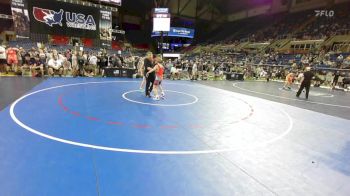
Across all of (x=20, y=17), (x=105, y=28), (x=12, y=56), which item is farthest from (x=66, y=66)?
(x=105, y=28)

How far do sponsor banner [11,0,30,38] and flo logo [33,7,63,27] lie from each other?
2.67 feet

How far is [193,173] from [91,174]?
1.48 metres

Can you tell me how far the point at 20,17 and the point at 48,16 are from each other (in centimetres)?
220

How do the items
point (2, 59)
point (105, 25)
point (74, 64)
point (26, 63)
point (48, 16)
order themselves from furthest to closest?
point (105, 25) < point (48, 16) < point (74, 64) < point (26, 63) < point (2, 59)

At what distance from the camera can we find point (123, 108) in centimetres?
713

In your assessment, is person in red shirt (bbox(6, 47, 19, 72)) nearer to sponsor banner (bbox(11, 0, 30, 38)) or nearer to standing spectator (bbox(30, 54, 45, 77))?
standing spectator (bbox(30, 54, 45, 77))

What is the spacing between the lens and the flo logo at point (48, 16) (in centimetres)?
1958

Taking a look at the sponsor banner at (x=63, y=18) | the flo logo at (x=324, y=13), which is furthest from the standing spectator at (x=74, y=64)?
the flo logo at (x=324, y=13)

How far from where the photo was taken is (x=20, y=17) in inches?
730

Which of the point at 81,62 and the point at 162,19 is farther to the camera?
the point at 162,19

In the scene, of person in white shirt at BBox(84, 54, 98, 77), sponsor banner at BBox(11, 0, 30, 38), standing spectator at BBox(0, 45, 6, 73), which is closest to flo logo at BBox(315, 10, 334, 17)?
person in white shirt at BBox(84, 54, 98, 77)

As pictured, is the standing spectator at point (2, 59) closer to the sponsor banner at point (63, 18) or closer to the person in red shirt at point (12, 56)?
the person in red shirt at point (12, 56)

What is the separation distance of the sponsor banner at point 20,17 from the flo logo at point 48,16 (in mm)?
814

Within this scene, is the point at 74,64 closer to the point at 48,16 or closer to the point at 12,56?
the point at 12,56
